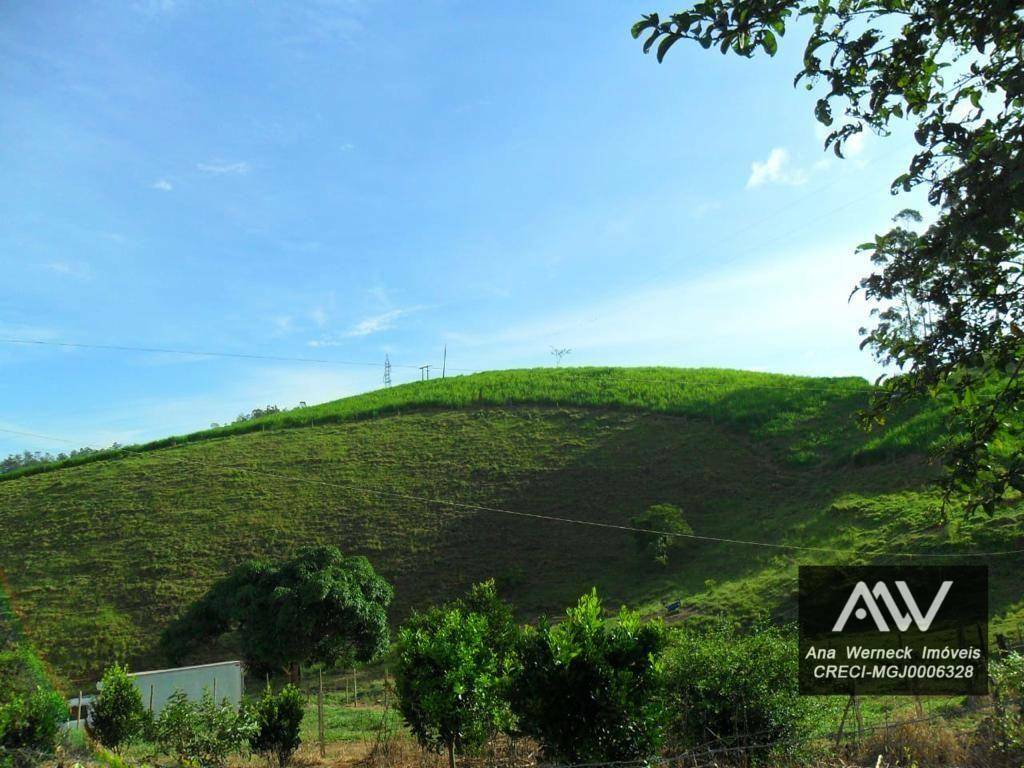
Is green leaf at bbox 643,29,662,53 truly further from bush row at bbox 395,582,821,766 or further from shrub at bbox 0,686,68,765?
shrub at bbox 0,686,68,765

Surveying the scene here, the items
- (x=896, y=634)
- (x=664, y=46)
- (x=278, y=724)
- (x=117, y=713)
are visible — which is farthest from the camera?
(x=896, y=634)

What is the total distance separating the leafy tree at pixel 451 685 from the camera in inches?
335

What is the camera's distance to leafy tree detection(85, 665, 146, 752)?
11.2 metres

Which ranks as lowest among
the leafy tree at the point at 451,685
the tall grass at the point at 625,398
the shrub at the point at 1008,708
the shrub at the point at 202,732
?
the shrub at the point at 202,732

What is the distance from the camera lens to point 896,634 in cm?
1138

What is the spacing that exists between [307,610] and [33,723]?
513 cm

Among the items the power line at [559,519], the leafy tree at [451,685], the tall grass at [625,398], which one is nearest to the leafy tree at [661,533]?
the power line at [559,519]

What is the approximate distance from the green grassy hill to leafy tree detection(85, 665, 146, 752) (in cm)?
1353

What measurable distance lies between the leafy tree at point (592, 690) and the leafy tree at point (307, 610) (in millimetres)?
8595

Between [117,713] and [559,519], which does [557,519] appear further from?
[117,713]

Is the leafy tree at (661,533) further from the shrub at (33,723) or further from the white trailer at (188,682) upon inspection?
the shrub at (33,723)

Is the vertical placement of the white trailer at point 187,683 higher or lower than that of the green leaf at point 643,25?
lower

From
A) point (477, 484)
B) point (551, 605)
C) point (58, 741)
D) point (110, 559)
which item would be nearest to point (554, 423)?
point (477, 484)

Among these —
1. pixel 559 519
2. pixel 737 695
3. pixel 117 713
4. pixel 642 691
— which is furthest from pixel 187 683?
pixel 559 519
